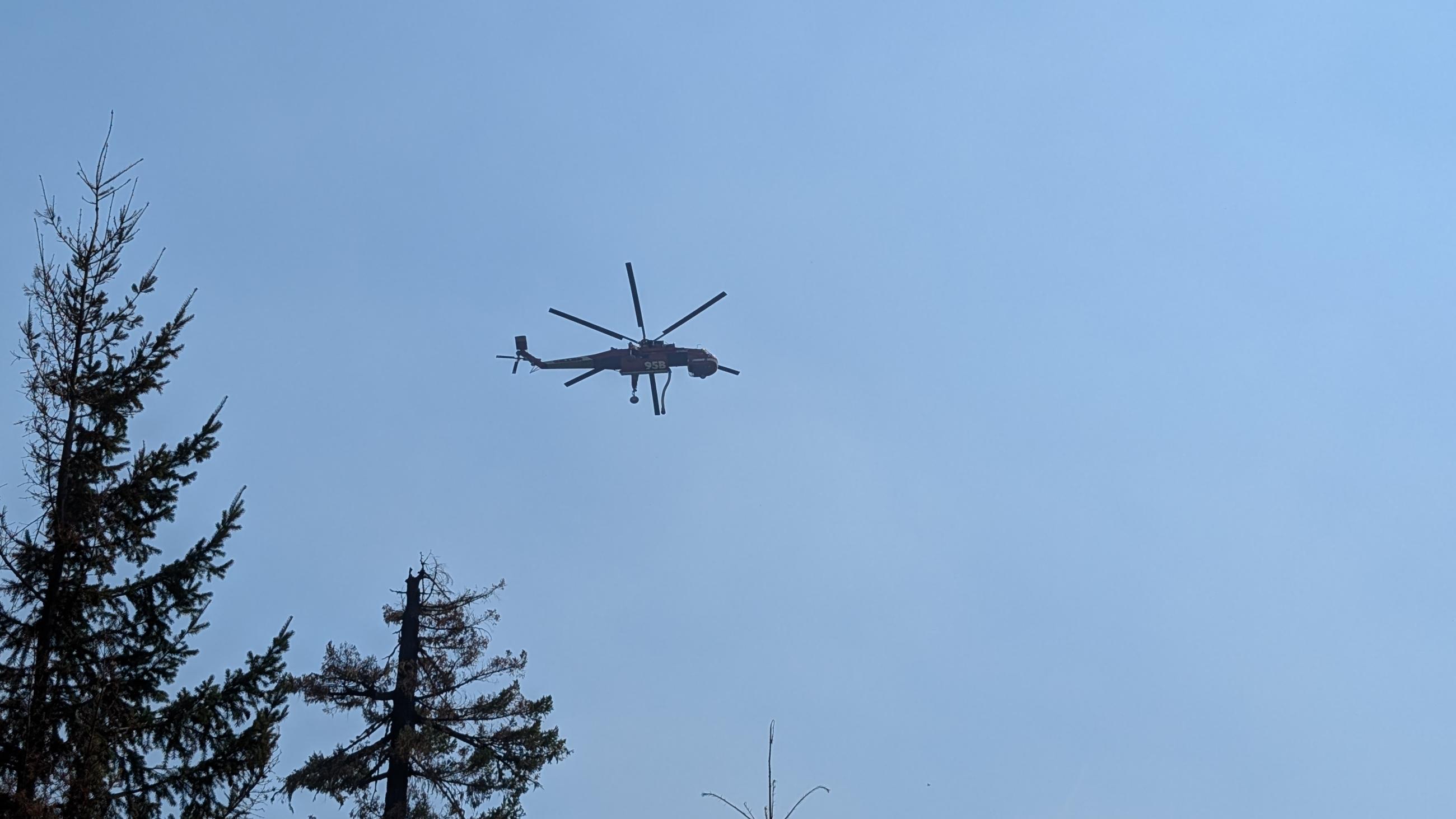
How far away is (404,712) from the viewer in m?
19.3

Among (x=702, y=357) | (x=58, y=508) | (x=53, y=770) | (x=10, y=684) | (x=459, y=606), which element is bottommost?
(x=53, y=770)

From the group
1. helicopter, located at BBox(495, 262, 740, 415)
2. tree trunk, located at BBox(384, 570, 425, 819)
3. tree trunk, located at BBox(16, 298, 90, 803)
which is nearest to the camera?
tree trunk, located at BBox(16, 298, 90, 803)

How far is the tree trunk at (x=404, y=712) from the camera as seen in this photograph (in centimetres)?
1902

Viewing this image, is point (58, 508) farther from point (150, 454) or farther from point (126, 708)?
point (126, 708)

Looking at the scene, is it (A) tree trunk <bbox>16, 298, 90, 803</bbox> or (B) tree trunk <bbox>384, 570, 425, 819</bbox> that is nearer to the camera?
(A) tree trunk <bbox>16, 298, 90, 803</bbox>

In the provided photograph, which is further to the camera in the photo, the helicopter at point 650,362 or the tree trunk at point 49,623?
Answer: the helicopter at point 650,362

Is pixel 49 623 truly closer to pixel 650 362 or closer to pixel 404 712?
pixel 404 712

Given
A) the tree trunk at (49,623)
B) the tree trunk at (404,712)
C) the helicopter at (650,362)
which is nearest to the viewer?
the tree trunk at (49,623)

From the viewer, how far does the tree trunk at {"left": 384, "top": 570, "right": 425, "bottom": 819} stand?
62.4 feet

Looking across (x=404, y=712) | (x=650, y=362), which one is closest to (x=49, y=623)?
(x=404, y=712)

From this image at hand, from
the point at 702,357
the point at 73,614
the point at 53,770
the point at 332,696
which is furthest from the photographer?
the point at 702,357

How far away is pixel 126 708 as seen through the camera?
13.4m

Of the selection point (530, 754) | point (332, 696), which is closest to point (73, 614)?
point (332, 696)

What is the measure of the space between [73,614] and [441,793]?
7.08 m
